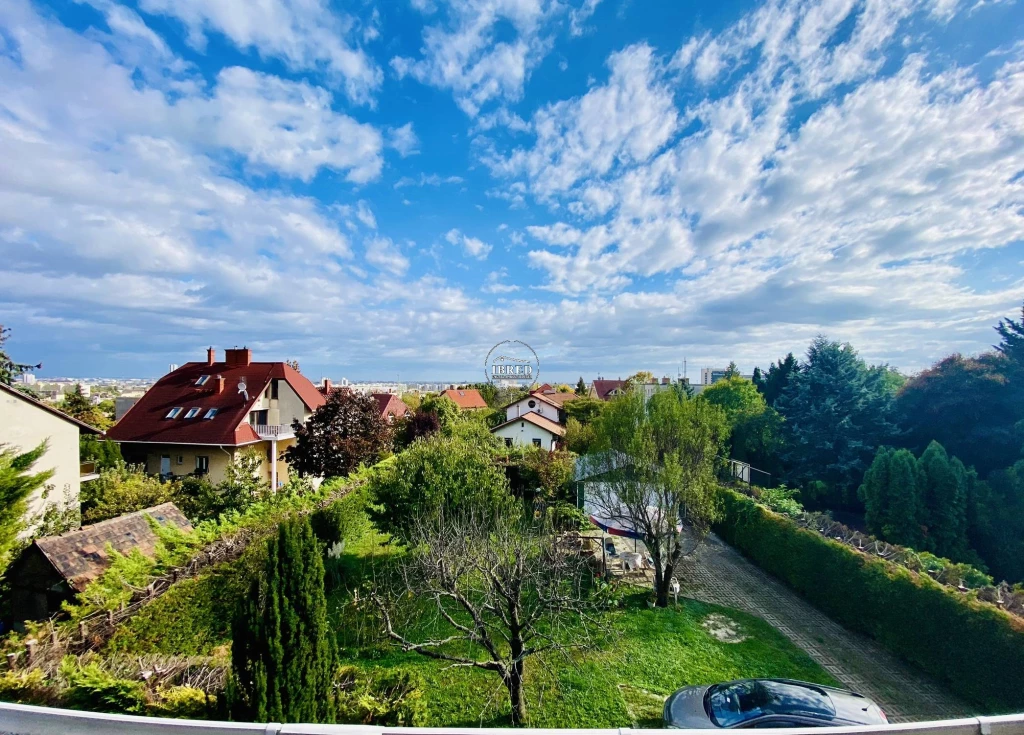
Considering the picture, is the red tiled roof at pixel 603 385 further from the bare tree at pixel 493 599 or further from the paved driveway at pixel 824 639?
the bare tree at pixel 493 599

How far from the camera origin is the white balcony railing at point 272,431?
21780 millimetres

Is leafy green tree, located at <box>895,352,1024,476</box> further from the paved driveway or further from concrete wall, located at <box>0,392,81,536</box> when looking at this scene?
concrete wall, located at <box>0,392,81,536</box>

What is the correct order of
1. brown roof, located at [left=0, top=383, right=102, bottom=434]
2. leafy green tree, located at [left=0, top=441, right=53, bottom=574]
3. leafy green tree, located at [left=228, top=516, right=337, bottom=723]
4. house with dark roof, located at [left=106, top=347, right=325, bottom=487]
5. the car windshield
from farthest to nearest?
house with dark roof, located at [left=106, top=347, right=325, bottom=487] → brown roof, located at [left=0, top=383, right=102, bottom=434] → leafy green tree, located at [left=0, top=441, right=53, bottom=574] → the car windshield → leafy green tree, located at [left=228, top=516, right=337, bottom=723]

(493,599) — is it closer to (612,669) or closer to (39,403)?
(612,669)

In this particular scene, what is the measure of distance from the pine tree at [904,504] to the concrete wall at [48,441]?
26528mm

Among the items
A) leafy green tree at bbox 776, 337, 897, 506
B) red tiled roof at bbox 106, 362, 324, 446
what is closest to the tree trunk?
red tiled roof at bbox 106, 362, 324, 446

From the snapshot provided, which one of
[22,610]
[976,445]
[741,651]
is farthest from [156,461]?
[976,445]

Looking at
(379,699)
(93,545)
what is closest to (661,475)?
(379,699)

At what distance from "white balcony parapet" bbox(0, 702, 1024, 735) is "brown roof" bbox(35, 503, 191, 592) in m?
5.59

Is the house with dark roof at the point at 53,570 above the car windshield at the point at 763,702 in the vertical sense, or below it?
above

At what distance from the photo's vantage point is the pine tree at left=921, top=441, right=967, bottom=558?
1499 centimetres

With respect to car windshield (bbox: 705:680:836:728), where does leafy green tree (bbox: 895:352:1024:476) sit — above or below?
above

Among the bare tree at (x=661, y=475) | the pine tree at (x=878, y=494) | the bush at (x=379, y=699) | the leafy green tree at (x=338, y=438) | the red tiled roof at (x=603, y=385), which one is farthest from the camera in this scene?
the red tiled roof at (x=603, y=385)

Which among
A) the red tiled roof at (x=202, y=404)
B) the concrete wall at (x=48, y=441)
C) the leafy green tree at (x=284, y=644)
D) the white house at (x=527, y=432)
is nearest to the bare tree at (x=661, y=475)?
the leafy green tree at (x=284, y=644)
